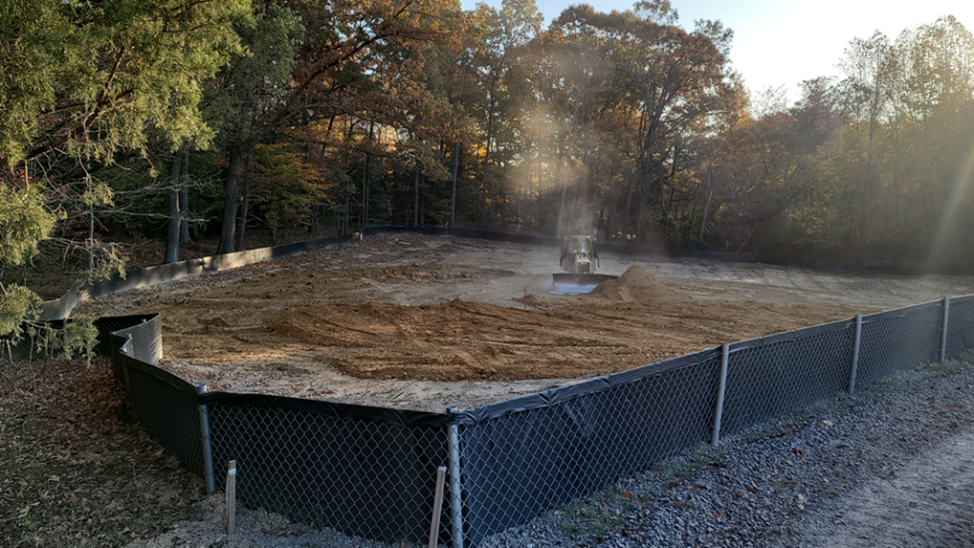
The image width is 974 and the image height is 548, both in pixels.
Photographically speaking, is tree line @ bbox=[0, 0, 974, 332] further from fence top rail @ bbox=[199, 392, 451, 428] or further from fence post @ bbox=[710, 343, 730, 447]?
fence post @ bbox=[710, 343, 730, 447]

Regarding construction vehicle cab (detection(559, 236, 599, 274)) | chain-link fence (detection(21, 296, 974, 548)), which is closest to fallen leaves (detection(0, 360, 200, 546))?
chain-link fence (detection(21, 296, 974, 548))

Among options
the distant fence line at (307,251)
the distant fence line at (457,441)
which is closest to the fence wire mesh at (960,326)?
the distant fence line at (457,441)

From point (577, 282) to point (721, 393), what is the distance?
1455cm

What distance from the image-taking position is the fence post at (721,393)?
18.0 feet

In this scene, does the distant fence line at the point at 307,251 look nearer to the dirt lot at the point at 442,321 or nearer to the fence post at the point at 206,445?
the dirt lot at the point at 442,321

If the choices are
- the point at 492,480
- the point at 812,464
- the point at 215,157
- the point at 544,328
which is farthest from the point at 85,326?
the point at 215,157

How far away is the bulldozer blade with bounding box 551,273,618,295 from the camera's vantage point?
781 inches

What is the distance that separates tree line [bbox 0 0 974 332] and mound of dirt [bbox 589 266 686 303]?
10.8 m

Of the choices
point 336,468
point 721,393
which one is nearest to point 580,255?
point 721,393

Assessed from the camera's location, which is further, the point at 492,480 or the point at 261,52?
the point at 261,52

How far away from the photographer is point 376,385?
859 centimetres

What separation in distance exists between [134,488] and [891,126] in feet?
133

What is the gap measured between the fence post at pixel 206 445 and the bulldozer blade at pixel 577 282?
15941 millimetres

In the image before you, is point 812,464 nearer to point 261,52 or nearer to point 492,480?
point 492,480
